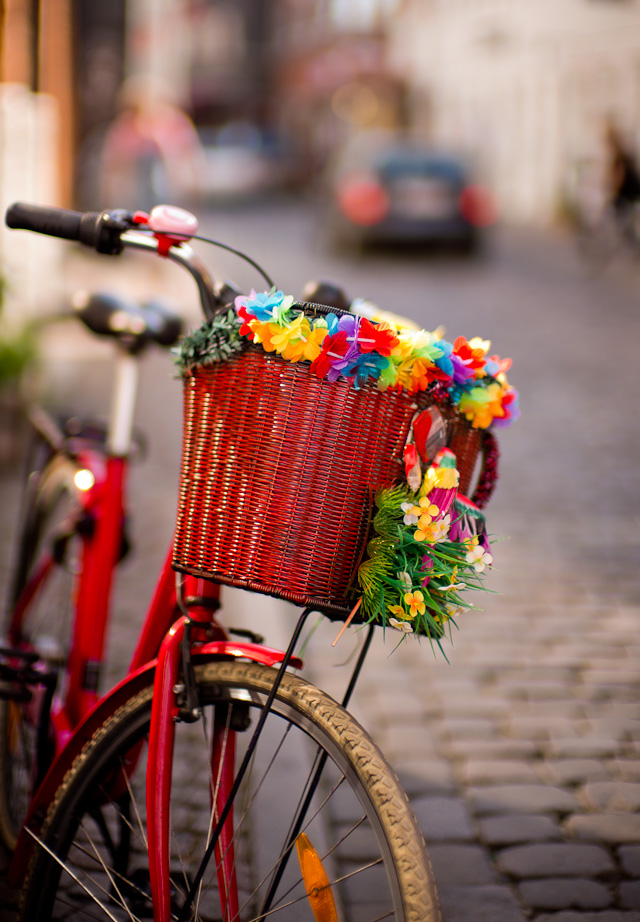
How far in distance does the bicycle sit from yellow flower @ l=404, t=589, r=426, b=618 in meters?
0.09

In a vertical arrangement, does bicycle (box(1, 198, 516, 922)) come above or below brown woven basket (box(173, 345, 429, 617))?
below

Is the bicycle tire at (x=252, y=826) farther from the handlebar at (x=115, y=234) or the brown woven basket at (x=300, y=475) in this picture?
the handlebar at (x=115, y=234)

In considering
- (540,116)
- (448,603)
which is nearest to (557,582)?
(448,603)

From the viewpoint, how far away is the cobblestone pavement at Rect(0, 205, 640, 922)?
2725 millimetres

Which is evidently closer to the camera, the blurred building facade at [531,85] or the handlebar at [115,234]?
the handlebar at [115,234]

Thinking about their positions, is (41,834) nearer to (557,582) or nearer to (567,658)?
(567,658)

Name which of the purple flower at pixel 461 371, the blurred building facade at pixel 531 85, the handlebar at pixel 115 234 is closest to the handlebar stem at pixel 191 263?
the handlebar at pixel 115 234

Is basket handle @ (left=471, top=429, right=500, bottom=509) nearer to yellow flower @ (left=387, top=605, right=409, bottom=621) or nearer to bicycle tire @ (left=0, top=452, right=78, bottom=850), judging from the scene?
yellow flower @ (left=387, top=605, right=409, bottom=621)

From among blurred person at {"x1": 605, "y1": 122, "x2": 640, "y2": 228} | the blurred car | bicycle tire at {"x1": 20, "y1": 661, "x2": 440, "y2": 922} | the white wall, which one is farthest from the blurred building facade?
bicycle tire at {"x1": 20, "y1": 661, "x2": 440, "y2": 922}

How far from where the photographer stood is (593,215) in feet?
52.3

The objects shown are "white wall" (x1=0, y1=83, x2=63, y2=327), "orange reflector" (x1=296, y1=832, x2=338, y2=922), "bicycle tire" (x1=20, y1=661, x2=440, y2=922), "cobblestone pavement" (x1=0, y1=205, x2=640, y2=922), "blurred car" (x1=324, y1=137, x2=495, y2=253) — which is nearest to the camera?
"bicycle tire" (x1=20, y1=661, x2=440, y2=922)

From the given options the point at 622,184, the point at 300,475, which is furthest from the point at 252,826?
the point at 622,184

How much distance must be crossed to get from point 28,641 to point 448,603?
173 centimetres

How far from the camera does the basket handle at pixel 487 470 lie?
2.02 metres
